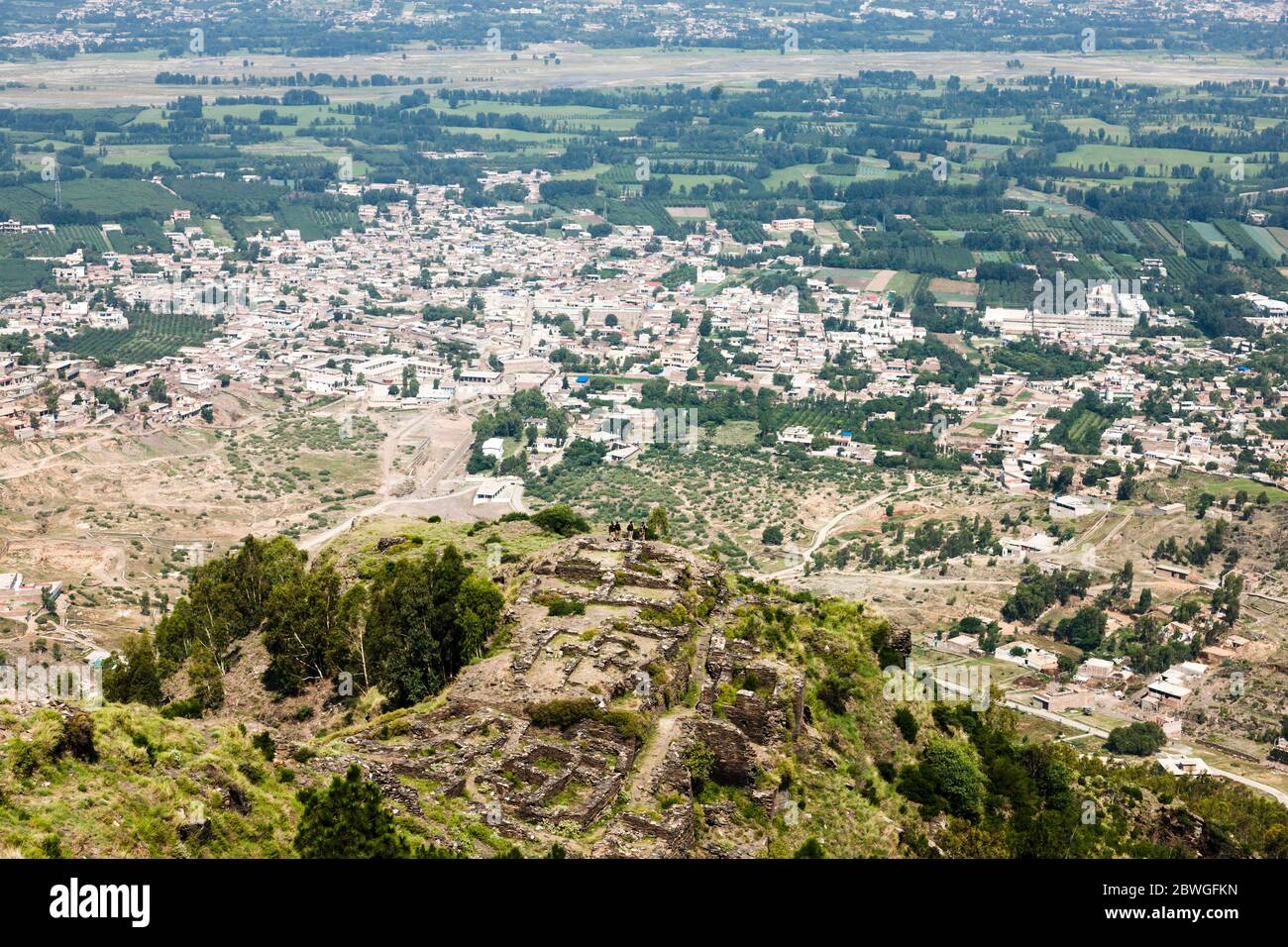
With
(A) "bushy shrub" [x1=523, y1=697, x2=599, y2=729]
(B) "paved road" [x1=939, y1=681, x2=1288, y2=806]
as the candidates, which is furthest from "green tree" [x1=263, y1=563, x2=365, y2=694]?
(B) "paved road" [x1=939, y1=681, x2=1288, y2=806]

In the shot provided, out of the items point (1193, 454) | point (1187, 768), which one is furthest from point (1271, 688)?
point (1193, 454)

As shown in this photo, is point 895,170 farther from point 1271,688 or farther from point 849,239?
point 1271,688

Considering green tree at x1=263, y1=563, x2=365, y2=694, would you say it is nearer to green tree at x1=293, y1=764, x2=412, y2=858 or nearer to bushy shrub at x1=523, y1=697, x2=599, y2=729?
bushy shrub at x1=523, y1=697, x2=599, y2=729

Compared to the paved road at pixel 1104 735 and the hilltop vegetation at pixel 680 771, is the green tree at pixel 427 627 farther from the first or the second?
the paved road at pixel 1104 735

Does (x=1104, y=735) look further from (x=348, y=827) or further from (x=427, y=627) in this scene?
(x=348, y=827)

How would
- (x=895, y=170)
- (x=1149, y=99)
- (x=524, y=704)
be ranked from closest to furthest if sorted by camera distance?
(x=524, y=704) → (x=895, y=170) → (x=1149, y=99)

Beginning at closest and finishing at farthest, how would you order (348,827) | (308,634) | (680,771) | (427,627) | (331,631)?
(348,827) < (680,771) < (427,627) < (308,634) < (331,631)

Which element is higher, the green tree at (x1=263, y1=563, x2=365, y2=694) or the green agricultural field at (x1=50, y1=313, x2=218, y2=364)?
the green tree at (x1=263, y1=563, x2=365, y2=694)

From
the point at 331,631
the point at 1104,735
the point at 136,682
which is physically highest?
the point at 331,631

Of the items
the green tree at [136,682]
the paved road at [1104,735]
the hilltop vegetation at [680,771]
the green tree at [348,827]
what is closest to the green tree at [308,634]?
the hilltop vegetation at [680,771]

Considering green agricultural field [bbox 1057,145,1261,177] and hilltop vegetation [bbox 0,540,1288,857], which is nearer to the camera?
hilltop vegetation [bbox 0,540,1288,857]

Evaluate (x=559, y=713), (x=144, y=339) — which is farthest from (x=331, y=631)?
(x=144, y=339)
